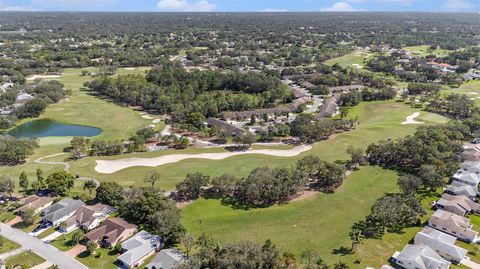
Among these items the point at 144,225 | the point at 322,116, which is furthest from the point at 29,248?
the point at 322,116

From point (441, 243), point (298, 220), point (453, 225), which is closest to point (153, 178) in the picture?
point (298, 220)

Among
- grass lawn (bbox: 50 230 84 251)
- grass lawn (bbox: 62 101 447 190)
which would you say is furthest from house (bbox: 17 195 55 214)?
grass lawn (bbox: 62 101 447 190)

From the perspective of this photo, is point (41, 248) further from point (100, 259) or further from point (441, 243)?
point (441, 243)

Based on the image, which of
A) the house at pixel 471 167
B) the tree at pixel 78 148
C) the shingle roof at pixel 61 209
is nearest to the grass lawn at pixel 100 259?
the shingle roof at pixel 61 209

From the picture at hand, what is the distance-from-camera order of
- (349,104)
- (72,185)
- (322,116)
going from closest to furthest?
(72,185)
(322,116)
(349,104)

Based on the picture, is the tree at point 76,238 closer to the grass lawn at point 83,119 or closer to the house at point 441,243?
the grass lawn at point 83,119

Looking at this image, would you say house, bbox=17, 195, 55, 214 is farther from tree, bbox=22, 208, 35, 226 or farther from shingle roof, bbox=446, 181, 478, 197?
shingle roof, bbox=446, 181, 478, 197

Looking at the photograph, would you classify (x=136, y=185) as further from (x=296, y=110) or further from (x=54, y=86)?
(x=54, y=86)
